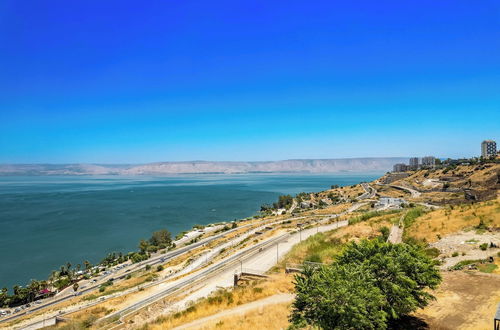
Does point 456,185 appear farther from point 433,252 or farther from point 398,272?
point 398,272

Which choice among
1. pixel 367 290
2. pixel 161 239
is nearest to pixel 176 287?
pixel 367 290

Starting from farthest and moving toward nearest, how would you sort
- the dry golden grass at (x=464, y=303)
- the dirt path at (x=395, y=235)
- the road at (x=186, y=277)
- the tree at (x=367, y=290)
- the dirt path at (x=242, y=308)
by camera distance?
the dirt path at (x=395, y=235) → the road at (x=186, y=277) → the dirt path at (x=242, y=308) → the dry golden grass at (x=464, y=303) → the tree at (x=367, y=290)

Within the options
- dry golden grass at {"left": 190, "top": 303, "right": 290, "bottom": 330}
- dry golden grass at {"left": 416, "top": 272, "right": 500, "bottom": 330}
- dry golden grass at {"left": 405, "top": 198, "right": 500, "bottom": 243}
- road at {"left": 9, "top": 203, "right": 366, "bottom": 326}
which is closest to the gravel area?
dry golden grass at {"left": 405, "top": 198, "right": 500, "bottom": 243}

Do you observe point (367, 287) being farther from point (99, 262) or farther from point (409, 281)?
point (99, 262)

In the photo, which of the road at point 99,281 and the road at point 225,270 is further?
the road at point 99,281

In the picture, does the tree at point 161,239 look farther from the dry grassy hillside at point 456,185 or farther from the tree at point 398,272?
the tree at point 398,272

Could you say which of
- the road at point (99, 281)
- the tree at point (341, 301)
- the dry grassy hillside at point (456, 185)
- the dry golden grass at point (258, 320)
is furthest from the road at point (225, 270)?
the dry grassy hillside at point (456, 185)

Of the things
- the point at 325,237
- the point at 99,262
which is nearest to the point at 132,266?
the point at 99,262

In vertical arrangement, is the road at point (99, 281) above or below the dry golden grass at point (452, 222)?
below
